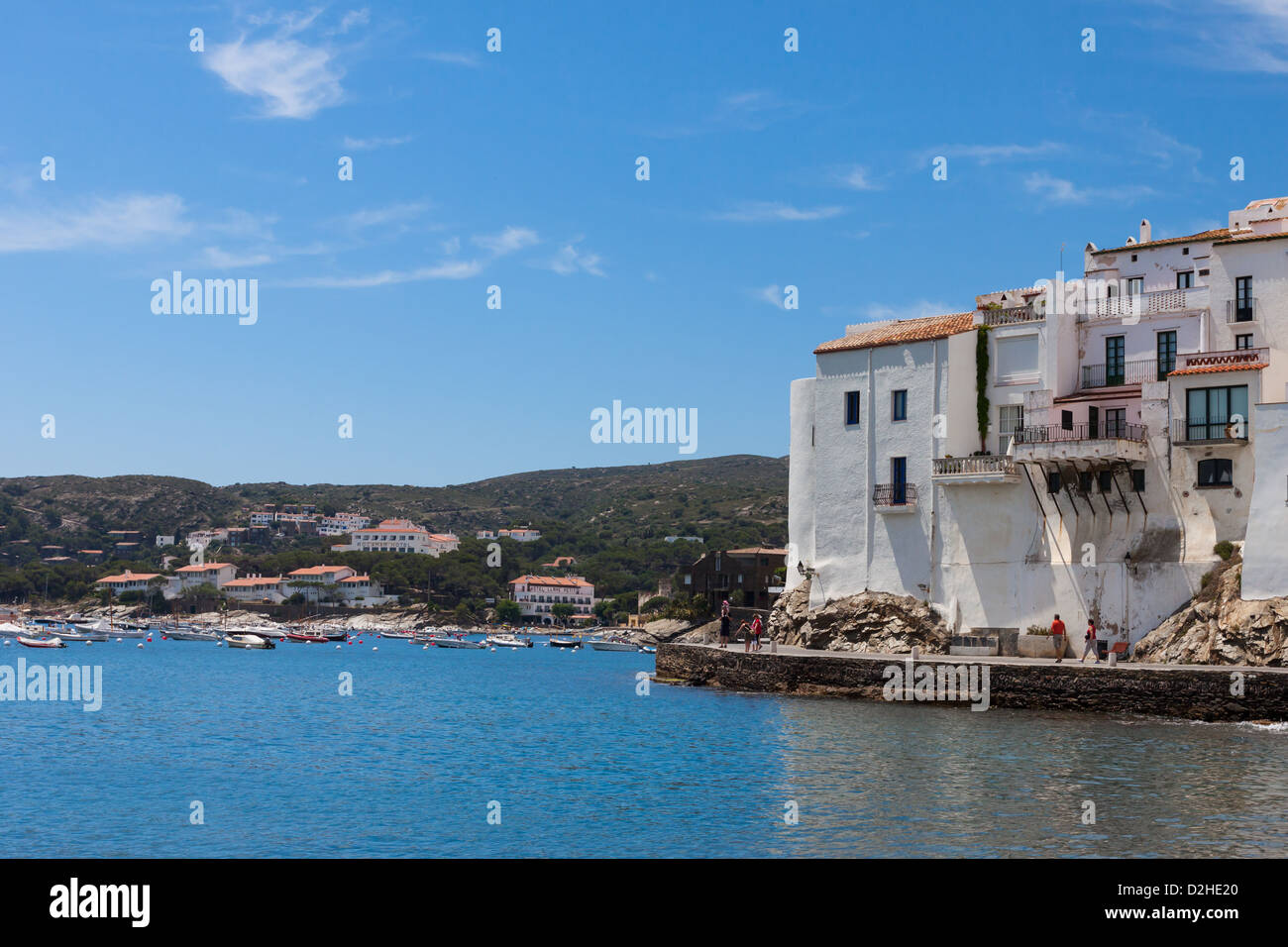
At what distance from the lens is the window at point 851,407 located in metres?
50.7

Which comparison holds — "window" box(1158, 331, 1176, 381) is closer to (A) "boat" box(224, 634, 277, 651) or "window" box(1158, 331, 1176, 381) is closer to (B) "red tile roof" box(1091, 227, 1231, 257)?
(B) "red tile roof" box(1091, 227, 1231, 257)

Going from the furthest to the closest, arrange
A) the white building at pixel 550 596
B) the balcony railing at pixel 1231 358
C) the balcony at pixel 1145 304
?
the white building at pixel 550 596
the balcony at pixel 1145 304
the balcony railing at pixel 1231 358

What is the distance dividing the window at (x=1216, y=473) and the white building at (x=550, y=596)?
440 ft

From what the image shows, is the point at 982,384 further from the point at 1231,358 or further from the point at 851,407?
the point at 1231,358

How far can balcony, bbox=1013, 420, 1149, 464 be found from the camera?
42.5m

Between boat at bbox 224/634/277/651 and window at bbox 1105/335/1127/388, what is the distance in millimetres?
96773

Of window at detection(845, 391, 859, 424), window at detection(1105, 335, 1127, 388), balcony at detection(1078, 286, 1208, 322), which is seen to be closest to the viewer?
balcony at detection(1078, 286, 1208, 322)

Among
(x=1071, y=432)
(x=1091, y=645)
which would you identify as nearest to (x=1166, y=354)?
(x=1071, y=432)

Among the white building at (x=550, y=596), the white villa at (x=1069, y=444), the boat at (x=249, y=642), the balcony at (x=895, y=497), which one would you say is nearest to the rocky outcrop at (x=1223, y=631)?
the white villa at (x=1069, y=444)

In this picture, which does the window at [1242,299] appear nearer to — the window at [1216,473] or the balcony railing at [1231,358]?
the balcony railing at [1231,358]

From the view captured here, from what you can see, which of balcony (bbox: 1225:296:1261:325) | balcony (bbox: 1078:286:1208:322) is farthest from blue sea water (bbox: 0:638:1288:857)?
balcony (bbox: 1078:286:1208:322)

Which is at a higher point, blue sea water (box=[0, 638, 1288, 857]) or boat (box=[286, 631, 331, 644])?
blue sea water (box=[0, 638, 1288, 857])
